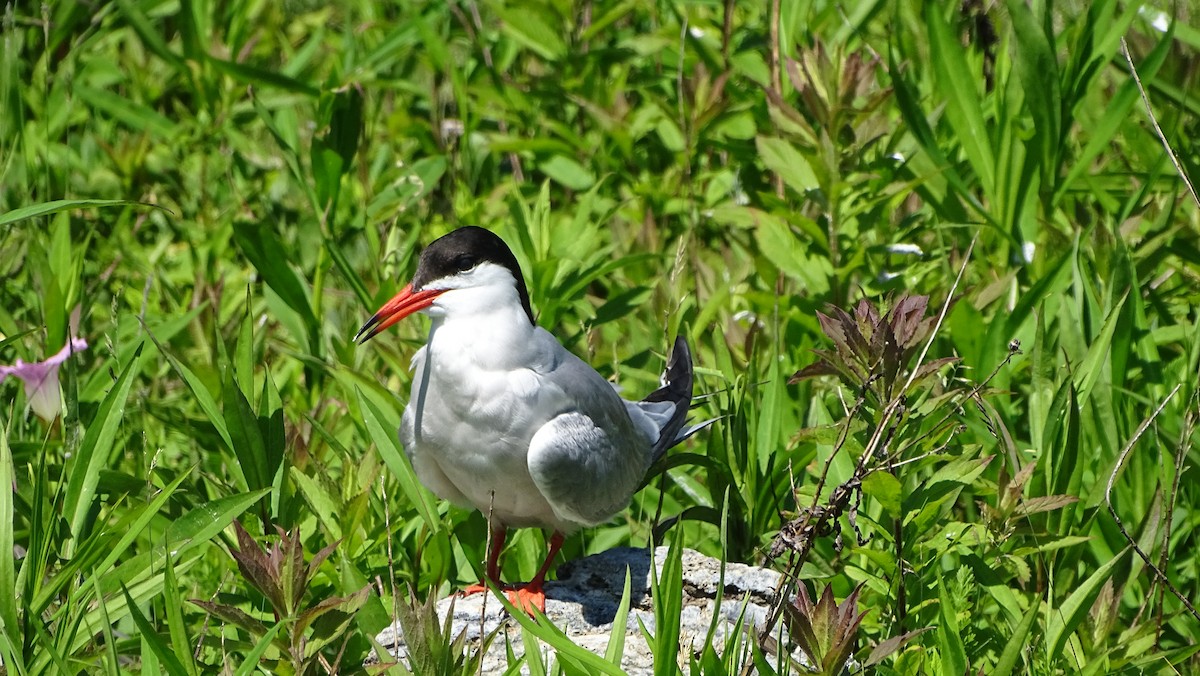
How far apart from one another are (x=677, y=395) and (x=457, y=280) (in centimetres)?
70

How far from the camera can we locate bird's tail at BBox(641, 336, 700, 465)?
3.43 meters

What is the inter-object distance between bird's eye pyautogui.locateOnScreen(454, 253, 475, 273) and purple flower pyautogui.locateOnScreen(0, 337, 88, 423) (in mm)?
1110

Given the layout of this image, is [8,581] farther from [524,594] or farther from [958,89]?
[958,89]

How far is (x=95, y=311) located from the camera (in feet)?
15.6

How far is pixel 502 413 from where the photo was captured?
10.1 ft

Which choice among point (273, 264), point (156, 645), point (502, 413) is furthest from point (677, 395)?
point (156, 645)

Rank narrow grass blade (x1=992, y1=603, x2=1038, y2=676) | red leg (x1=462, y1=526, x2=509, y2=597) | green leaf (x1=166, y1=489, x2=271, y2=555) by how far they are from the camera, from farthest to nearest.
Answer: red leg (x1=462, y1=526, x2=509, y2=597) < green leaf (x1=166, y1=489, x2=271, y2=555) < narrow grass blade (x1=992, y1=603, x2=1038, y2=676)

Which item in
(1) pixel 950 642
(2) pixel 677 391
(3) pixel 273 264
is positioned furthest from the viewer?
(3) pixel 273 264

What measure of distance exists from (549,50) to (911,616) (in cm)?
347

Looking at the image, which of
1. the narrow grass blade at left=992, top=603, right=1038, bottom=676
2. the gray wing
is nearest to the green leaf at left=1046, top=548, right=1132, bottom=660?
the narrow grass blade at left=992, top=603, right=1038, bottom=676

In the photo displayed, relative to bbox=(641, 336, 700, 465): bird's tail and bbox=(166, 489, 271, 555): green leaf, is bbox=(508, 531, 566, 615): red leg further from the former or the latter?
bbox=(166, 489, 271, 555): green leaf

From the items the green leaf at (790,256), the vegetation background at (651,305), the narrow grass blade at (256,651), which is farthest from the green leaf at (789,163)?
the narrow grass blade at (256,651)

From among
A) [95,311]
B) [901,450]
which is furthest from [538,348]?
[95,311]

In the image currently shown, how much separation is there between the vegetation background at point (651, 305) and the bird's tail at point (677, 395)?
11 cm
